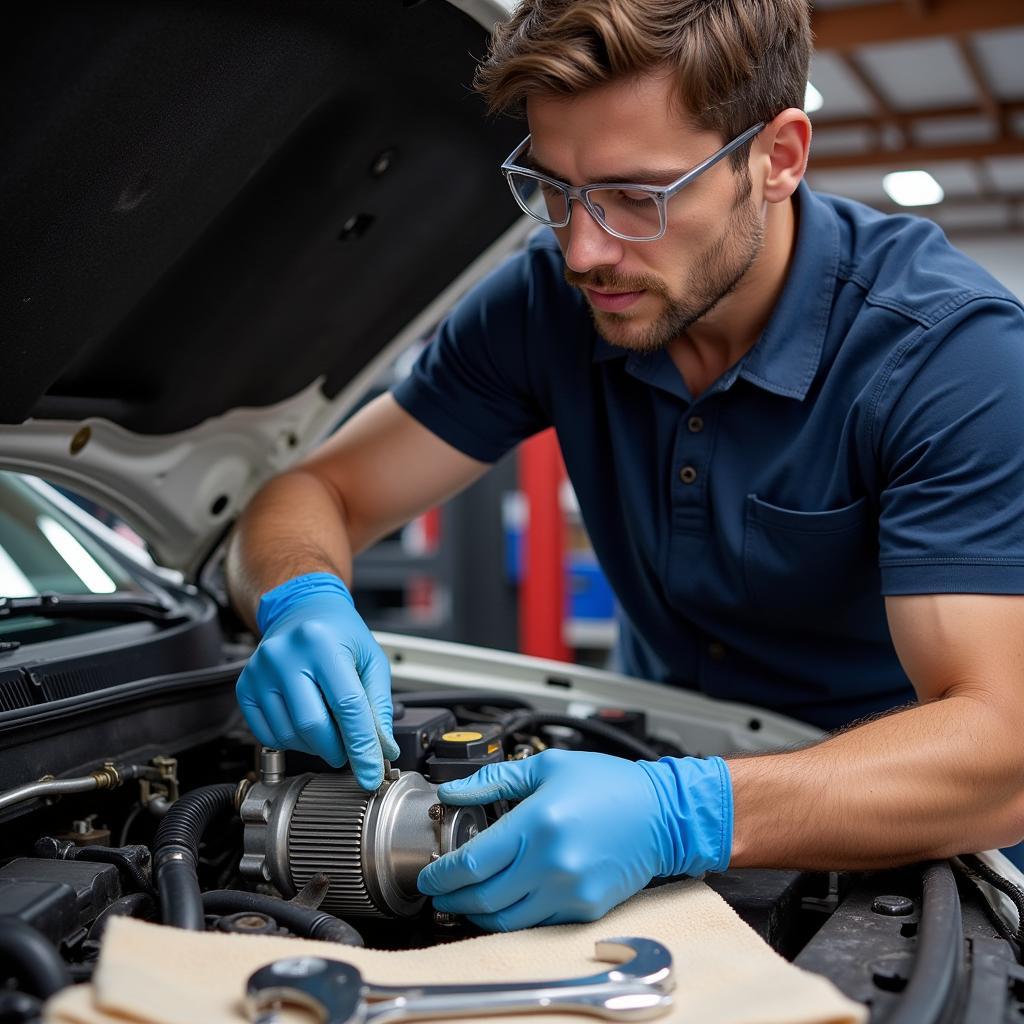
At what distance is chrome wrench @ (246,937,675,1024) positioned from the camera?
0.75 metres

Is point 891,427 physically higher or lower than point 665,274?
lower

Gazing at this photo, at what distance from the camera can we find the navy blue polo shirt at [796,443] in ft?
4.11

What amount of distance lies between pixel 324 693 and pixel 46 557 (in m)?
0.63

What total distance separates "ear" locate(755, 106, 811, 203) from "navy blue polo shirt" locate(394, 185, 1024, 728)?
102mm

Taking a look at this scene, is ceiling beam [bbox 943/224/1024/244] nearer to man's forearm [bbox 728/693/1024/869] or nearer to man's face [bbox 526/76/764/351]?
man's face [bbox 526/76/764/351]

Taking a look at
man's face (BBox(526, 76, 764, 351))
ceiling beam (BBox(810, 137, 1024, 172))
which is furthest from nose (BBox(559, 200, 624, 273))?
ceiling beam (BBox(810, 137, 1024, 172))

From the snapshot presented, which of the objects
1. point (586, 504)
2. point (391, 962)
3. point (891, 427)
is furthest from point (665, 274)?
point (391, 962)

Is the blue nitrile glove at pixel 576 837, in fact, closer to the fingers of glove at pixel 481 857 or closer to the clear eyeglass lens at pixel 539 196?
the fingers of glove at pixel 481 857

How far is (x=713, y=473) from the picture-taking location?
1516 millimetres

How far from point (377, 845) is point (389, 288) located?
0.97 metres

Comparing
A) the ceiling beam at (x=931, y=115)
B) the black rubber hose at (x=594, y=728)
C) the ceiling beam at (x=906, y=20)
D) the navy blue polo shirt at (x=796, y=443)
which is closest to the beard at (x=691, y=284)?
the navy blue polo shirt at (x=796, y=443)

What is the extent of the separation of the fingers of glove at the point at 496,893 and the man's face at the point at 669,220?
0.68 m

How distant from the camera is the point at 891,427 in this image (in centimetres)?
132

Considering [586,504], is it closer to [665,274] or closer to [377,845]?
[665,274]
